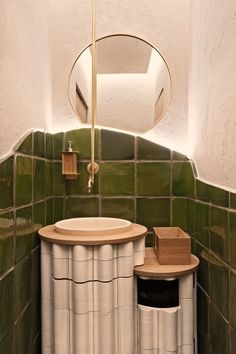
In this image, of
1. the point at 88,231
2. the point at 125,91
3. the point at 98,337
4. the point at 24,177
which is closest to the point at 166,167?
the point at 125,91

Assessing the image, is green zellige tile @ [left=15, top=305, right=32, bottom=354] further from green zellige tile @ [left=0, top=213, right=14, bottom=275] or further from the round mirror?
the round mirror

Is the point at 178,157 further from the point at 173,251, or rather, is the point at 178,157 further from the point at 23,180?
the point at 23,180

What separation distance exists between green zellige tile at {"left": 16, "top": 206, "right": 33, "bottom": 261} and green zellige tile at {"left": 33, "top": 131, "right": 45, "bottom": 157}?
254mm

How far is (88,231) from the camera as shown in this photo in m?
1.00

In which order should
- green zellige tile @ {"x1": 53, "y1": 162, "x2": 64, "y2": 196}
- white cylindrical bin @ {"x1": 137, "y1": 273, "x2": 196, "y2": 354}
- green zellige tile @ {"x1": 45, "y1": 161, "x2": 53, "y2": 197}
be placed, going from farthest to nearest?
green zellige tile @ {"x1": 53, "y1": 162, "x2": 64, "y2": 196} → green zellige tile @ {"x1": 45, "y1": 161, "x2": 53, "y2": 197} → white cylindrical bin @ {"x1": 137, "y1": 273, "x2": 196, "y2": 354}

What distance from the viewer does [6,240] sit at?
2.74ft

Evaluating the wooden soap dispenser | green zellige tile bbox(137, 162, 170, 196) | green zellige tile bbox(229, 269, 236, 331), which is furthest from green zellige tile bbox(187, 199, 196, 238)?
the wooden soap dispenser

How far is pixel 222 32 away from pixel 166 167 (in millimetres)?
661

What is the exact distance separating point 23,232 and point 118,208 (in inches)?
21.7

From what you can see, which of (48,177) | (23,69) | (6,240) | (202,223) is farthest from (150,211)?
(23,69)

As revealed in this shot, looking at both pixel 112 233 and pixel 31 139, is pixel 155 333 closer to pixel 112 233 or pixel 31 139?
pixel 112 233

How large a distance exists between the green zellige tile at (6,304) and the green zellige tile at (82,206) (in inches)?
22.3

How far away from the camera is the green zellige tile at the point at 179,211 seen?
1405 mm

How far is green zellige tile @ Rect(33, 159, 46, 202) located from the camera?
44.5 inches
